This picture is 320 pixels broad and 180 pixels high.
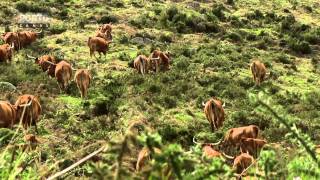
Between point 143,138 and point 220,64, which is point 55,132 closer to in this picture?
point 220,64

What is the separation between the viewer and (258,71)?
21766 mm

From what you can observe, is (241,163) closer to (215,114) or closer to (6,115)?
(6,115)

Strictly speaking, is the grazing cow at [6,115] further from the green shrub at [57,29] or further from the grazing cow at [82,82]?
the green shrub at [57,29]

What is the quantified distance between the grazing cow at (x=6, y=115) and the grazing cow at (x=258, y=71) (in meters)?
11.7

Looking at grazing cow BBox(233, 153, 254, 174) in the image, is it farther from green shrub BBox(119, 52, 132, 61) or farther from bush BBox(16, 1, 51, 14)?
bush BBox(16, 1, 51, 14)

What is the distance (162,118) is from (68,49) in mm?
10649

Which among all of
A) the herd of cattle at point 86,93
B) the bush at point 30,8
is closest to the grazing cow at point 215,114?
the herd of cattle at point 86,93

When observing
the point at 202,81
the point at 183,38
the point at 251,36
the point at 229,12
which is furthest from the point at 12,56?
the point at 229,12

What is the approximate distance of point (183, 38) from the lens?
3081cm

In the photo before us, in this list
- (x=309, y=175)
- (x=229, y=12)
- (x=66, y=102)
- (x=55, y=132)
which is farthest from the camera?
(x=229, y=12)

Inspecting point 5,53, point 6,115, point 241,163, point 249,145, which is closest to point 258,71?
point 249,145

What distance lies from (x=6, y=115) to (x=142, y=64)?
31.7 ft

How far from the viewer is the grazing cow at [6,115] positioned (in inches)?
494

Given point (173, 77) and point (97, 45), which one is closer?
point (173, 77)
